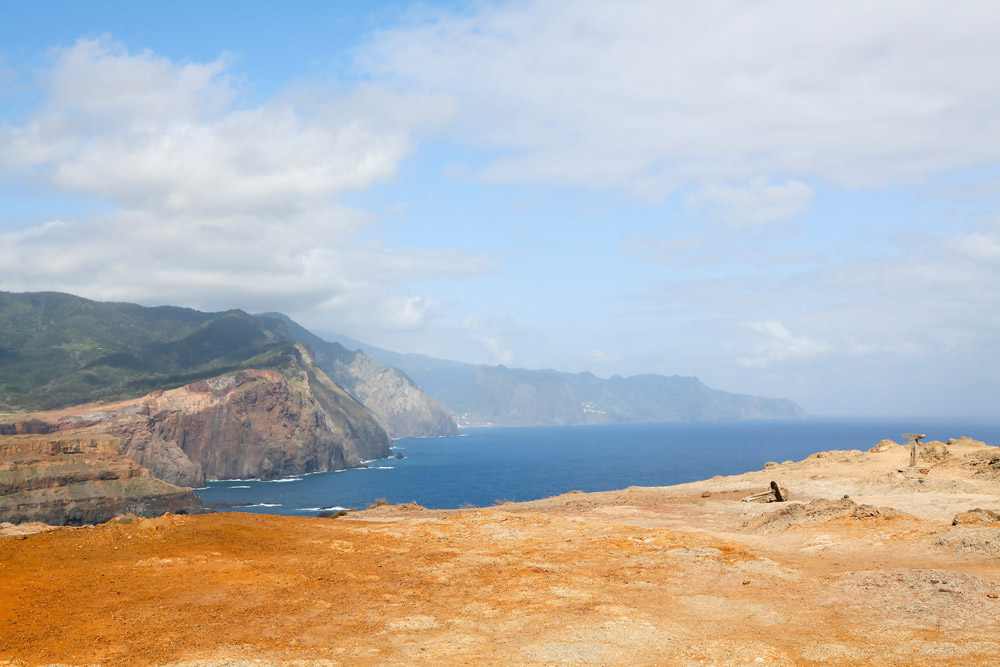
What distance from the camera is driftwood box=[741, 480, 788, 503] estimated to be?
3781 cm

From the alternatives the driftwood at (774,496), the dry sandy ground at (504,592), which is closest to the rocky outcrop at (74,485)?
the dry sandy ground at (504,592)

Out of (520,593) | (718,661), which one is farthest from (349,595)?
(718,661)

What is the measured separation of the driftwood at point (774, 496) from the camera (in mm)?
37812

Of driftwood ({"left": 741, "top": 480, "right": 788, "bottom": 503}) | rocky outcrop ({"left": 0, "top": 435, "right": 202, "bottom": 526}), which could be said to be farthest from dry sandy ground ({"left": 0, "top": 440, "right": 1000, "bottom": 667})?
rocky outcrop ({"left": 0, "top": 435, "right": 202, "bottom": 526})

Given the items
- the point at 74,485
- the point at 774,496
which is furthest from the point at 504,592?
the point at 74,485

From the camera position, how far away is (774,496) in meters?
38.8

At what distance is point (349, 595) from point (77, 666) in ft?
22.3

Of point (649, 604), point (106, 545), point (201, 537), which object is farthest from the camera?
point (201, 537)

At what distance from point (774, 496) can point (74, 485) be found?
12237 cm

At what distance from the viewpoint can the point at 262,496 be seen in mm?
172000

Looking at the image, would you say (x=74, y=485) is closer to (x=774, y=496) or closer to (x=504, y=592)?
(x=774, y=496)

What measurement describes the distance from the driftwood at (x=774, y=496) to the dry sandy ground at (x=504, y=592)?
24.7ft

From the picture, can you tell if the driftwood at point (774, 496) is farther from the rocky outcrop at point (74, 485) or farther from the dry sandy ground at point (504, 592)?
the rocky outcrop at point (74, 485)

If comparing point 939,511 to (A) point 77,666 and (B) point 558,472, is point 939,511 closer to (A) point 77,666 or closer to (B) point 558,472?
(A) point 77,666
